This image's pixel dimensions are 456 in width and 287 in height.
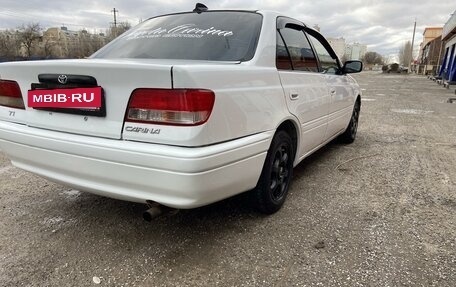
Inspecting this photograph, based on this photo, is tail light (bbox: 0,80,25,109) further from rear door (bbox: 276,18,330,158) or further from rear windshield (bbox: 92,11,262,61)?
rear door (bbox: 276,18,330,158)

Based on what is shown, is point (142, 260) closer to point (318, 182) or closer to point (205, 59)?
point (205, 59)

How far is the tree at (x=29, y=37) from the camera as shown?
5228cm

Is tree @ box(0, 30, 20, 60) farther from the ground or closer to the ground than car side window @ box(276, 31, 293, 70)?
farther from the ground

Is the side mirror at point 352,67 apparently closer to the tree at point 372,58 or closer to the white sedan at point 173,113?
the white sedan at point 173,113

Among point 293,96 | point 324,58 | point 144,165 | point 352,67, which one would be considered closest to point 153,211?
point 144,165

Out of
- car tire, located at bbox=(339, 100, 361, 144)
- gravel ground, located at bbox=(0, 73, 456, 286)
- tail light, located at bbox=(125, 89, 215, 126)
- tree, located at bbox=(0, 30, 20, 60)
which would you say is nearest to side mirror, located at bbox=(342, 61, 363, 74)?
car tire, located at bbox=(339, 100, 361, 144)

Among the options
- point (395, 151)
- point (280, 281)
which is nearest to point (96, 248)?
point (280, 281)

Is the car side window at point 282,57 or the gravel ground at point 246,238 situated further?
the car side window at point 282,57

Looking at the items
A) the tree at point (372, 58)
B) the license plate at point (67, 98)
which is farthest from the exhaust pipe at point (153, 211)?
the tree at point (372, 58)

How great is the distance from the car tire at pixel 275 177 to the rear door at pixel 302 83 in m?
0.23

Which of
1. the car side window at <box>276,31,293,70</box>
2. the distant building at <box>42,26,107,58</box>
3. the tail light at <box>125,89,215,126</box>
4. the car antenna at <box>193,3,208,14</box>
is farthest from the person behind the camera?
the distant building at <box>42,26,107,58</box>

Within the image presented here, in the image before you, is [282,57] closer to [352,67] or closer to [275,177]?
[275,177]

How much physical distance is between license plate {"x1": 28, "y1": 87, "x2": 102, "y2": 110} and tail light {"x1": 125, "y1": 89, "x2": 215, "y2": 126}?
0.25 meters

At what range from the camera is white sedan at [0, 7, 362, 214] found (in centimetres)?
189
